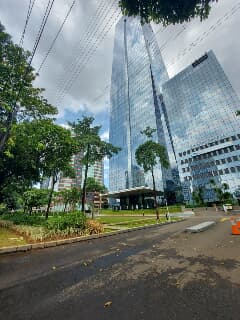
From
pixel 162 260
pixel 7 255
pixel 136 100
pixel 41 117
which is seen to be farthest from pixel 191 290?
pixel 136 100

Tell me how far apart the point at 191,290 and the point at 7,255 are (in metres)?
6.80

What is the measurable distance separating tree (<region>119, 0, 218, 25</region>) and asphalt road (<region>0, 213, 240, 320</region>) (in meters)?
7.62

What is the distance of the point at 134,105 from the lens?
83500 mm

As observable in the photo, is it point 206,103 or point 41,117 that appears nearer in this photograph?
point 41,117

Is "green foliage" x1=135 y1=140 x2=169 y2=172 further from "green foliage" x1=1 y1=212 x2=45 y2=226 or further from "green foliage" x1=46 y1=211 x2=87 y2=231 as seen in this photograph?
"green foliage" x1=46 y1=211 x2=87 y2=231

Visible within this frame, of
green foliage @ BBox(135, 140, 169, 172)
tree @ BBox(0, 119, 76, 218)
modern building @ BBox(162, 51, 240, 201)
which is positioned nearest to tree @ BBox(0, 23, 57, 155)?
tree @ BBox(0, 119, 76, 218)

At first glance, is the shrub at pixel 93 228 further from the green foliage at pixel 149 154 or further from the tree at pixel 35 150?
the green foliage at pixel 149 154

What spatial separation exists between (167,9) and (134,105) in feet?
270

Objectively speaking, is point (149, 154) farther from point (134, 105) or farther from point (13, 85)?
point (134, 105)

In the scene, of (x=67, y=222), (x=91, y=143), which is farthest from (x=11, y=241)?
(x=91, y=143)

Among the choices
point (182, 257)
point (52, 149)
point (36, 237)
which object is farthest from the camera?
point (52, 149)

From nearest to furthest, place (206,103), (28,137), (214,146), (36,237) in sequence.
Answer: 1. (36,237)
2. (28,137)
3. (214,146)
4. (206,103)

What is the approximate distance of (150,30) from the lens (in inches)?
3465

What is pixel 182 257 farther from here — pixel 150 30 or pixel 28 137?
pixel 150 30
